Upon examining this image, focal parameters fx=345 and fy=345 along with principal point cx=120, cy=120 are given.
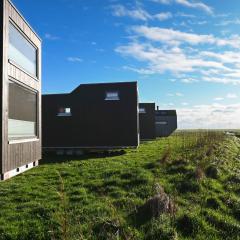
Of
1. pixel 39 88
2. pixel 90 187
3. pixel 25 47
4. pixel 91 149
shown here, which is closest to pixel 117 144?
pixel 91 149

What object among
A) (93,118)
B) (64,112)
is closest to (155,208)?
(93,118)

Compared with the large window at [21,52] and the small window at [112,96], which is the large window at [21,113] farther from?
the small window at [112,96]

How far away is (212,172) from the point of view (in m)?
11.9

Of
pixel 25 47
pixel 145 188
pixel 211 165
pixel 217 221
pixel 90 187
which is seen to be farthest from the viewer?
pixel 25 47

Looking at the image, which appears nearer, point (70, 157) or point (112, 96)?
point (70, 157)

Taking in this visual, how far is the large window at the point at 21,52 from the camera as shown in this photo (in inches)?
482

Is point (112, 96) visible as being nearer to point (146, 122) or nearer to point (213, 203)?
point (146, 122)

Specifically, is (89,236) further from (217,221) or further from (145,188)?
(145,188)

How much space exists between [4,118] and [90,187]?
354 centimetres

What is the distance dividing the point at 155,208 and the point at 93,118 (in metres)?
22.9

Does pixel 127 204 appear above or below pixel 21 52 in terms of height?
below

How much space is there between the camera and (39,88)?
16219mm

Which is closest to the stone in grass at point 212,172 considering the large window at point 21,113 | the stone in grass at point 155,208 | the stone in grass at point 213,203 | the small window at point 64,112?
the stone in grass at point 213,203

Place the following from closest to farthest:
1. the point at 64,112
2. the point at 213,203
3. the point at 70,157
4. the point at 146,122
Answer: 1. the point at 213,203
2. the point at 70,157
3. the point at 64,112
4. the point at 146,122
